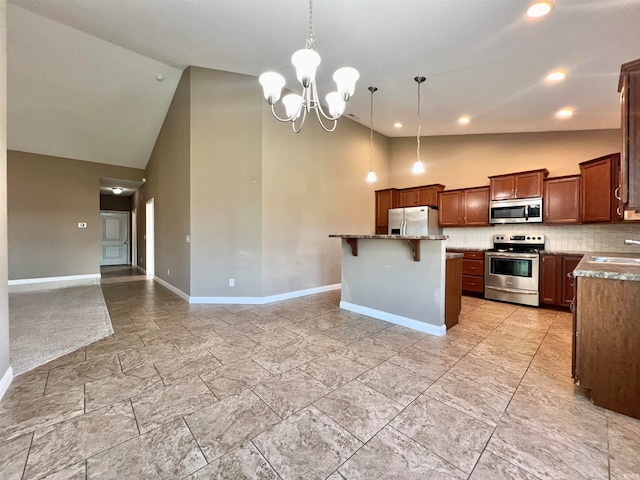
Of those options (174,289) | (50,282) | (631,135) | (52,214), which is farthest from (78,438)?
(52,214)

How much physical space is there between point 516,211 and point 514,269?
101 centimetres

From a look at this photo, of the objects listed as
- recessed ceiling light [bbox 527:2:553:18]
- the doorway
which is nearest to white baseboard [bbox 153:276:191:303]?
the doorway

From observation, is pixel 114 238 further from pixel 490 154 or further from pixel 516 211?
pixel 516 211

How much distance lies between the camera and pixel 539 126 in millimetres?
4461

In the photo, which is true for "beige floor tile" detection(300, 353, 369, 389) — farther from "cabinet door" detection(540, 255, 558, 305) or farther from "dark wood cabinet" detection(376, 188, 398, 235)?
"dark wood cabinet" detection(376, 188, 398, 235)

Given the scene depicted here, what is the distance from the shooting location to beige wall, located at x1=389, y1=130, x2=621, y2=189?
4359 mm

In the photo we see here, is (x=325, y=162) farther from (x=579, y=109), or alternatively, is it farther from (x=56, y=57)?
(x=56, y=57)

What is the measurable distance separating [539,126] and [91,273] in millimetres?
10181

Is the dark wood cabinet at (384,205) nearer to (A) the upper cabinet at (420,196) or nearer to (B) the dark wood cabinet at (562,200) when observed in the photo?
(A) the upper cabinet at (420,196)

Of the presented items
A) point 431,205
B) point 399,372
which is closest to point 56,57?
point 399,372

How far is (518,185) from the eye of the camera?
4.60 metres

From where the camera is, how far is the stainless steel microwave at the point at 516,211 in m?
4.39

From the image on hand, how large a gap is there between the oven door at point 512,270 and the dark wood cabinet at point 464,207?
2.61 ft

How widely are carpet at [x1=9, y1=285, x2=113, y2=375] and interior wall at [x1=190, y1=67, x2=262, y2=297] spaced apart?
1.36 metres
